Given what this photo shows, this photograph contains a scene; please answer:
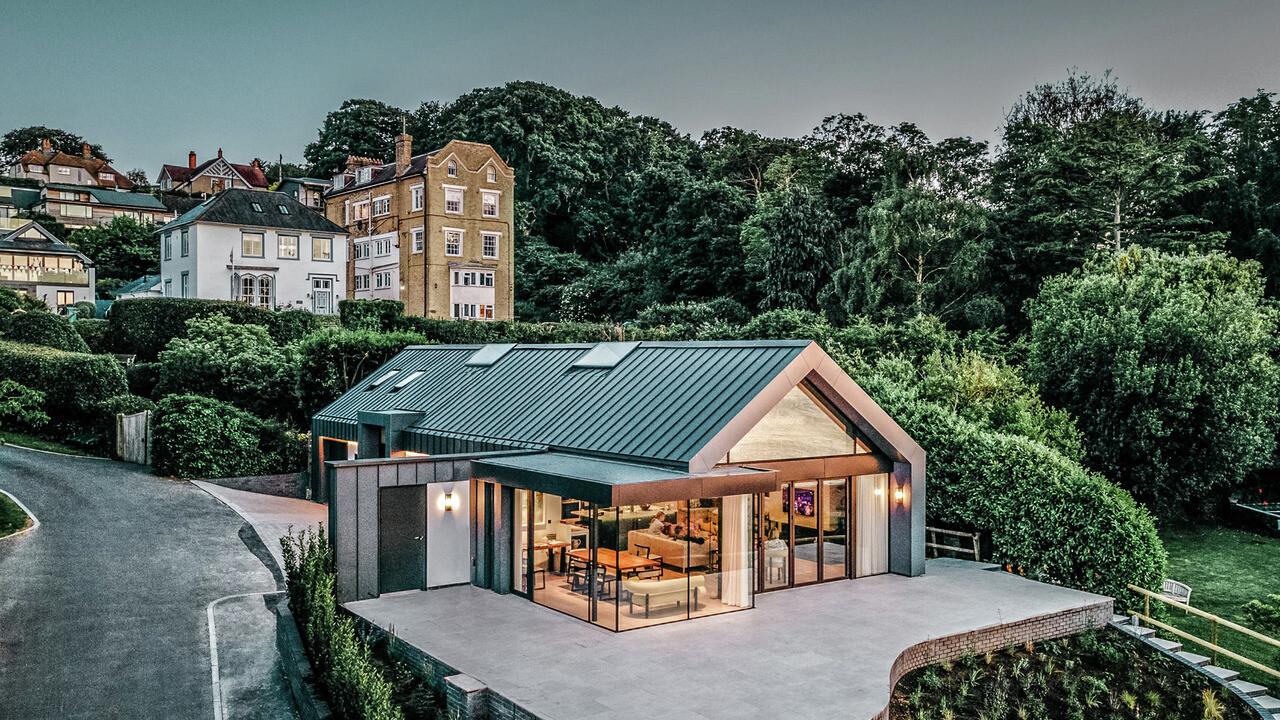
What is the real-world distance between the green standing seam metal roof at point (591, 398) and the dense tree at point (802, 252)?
22153 millimetres

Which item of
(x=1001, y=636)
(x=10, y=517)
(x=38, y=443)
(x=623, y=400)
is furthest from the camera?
(x=38, y=443)

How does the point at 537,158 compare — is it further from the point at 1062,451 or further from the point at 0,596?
the point at 0,596

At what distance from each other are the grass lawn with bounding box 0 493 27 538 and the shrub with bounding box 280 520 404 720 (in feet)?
28.1

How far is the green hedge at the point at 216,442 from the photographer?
2420 cm

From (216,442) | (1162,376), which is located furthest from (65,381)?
(1162,376)

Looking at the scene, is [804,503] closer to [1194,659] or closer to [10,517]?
[1194,659]

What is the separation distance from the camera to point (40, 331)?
31.1 meters

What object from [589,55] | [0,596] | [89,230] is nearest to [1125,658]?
[0,596]

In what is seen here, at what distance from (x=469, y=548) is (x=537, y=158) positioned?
5099 centimetres

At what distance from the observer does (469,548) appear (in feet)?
49.6

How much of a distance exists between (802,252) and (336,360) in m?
22.0

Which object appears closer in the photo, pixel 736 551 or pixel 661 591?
pixel 661 591

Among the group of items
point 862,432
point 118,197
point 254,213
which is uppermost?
point 118,197

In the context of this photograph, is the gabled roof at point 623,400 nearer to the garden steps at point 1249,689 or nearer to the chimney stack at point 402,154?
the garden steps at point 1249,689
